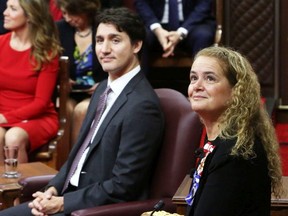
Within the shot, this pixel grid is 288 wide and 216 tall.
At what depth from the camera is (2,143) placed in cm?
432

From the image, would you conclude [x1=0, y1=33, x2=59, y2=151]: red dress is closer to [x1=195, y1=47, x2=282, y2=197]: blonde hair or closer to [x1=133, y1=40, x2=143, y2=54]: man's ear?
[x1=133, y1=40, x2=143, y2=54]: man's ear

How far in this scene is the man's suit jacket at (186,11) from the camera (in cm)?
489

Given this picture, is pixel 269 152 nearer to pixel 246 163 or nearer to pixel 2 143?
pixel 246 163

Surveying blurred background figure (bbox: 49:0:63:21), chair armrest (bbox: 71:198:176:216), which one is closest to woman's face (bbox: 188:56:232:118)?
chair armrest (bbox: 71:198:176:216)

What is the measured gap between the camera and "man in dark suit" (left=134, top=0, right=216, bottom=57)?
4840 millimetres

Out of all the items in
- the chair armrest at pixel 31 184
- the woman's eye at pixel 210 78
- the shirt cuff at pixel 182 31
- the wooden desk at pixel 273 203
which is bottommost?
the chair armrest at pixel 31 184

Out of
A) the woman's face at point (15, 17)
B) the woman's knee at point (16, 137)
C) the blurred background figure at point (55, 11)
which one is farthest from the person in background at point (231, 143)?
the blurred background figure at point (55, 11)

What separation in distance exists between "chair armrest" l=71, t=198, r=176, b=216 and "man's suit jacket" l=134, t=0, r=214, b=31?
2088 mm

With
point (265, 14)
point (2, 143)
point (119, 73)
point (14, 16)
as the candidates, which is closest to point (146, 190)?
point (119, 73)

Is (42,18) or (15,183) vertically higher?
(42,18)

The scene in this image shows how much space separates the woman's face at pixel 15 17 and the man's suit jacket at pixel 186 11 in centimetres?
83

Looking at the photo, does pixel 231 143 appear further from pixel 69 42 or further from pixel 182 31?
pixel 69 42

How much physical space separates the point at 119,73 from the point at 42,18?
4.48 ft

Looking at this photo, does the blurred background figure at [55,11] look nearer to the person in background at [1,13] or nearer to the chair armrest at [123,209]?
the person in background at [1,13]
